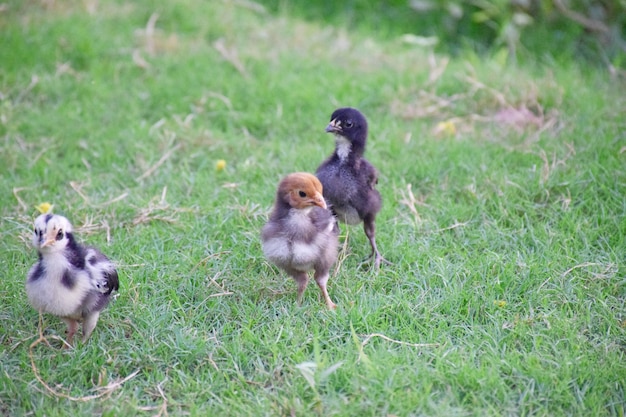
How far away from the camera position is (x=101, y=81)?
8.16 meters

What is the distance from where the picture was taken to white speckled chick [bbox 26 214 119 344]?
170 inches

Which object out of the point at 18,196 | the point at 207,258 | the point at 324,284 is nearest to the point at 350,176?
the point at 324,284

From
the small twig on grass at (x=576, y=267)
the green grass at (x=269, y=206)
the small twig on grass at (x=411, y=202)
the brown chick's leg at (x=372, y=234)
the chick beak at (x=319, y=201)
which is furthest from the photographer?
the small twig on grass at (x=411, y=202)

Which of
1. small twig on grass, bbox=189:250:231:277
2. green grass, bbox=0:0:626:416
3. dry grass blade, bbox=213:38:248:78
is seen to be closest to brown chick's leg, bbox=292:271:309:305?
green grass, bbox=0:0:626:416

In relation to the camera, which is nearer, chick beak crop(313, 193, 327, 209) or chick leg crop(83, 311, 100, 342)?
→ chick leg crop(83, 311, 100, 342)

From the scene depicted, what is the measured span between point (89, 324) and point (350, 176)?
201 centimetres

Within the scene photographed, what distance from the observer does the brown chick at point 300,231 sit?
468cm

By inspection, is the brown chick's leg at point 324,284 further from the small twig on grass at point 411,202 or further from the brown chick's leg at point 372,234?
the small twig on grass at point 411,202

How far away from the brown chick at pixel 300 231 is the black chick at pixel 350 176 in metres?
0.50

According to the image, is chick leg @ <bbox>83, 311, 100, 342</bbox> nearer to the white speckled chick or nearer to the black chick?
the white speckled chick

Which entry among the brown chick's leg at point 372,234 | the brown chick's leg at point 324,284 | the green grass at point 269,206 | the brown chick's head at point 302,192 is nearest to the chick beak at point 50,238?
the green grass at point 269,206

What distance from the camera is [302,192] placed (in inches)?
184

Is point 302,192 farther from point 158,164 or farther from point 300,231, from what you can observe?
point 158,164

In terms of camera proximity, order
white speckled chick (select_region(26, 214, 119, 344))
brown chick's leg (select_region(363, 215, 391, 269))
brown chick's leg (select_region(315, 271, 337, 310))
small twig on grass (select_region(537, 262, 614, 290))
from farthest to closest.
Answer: brown chick's leg (select_region(363, 215, 391, 269)) < small twig on grass (select_region(537, 262, 614, 290)) < brown chick's leg (select_region(315, 271, 337, 310)) < white speckled chick (select_region(26, 214, 119, 344))
